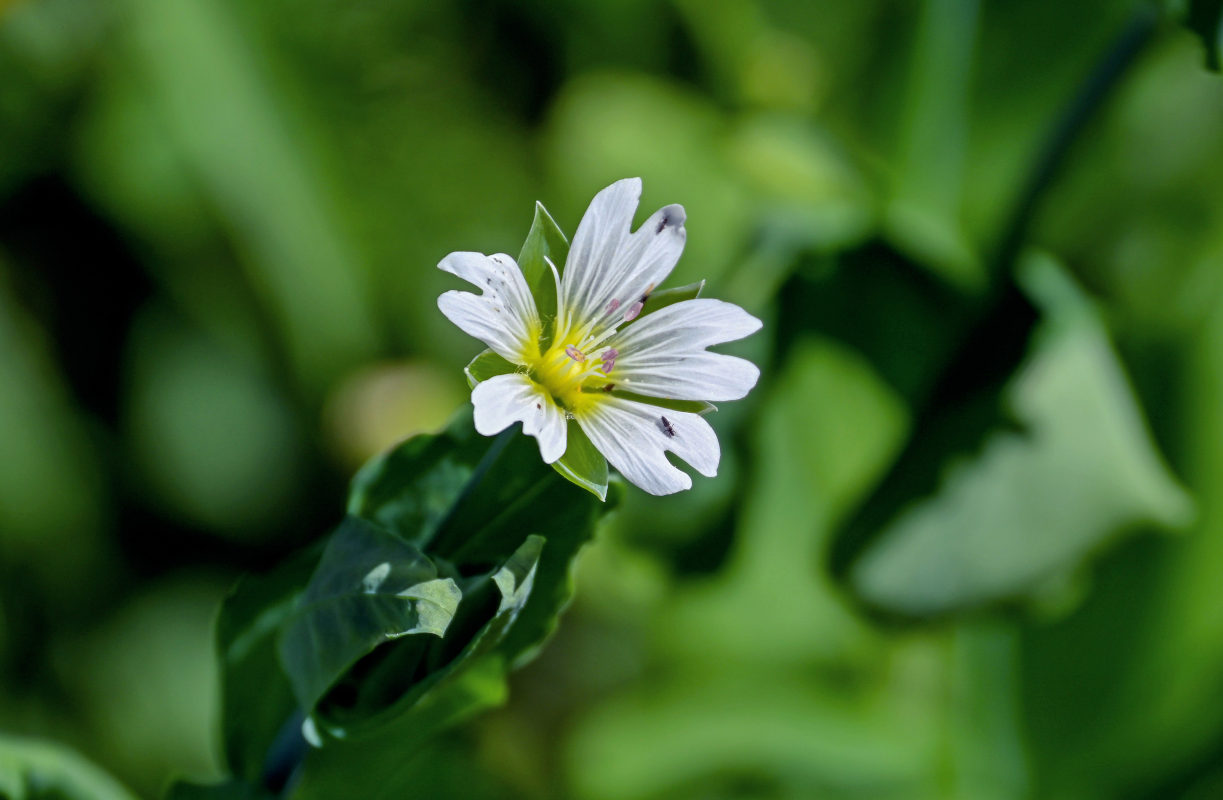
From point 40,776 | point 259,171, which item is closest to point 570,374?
point 40,776

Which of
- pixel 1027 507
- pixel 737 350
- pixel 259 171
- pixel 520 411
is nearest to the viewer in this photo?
pixel 520 411

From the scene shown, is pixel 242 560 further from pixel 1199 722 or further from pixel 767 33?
pixel 1199 722

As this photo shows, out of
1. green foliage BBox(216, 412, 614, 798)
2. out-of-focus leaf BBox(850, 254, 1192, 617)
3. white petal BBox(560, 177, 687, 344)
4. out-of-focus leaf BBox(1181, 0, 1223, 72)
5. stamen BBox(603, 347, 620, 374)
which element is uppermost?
out-of-focus leaf BBox(1181, 0, 1223, 72)

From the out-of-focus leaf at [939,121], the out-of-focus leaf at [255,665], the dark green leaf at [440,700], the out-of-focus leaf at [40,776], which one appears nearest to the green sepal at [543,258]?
the dark green leaf at [440,700]

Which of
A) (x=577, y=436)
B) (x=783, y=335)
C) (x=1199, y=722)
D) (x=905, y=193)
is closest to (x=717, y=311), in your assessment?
(x=577, y=436)

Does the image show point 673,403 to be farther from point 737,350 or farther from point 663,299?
point 737,350

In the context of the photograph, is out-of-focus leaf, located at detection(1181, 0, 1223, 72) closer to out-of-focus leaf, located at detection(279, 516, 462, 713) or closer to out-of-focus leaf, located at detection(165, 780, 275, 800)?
out-of-focus leaf, located at detection(279, 516, 462, 713)

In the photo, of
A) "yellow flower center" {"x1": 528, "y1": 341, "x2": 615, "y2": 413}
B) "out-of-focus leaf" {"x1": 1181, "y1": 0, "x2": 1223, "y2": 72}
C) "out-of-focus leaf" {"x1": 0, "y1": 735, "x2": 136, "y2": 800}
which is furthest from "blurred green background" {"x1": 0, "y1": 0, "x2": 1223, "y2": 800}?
"yellow flower center" {"x1": 528, "y1": 341, "x2": 615, "y2": 413}
